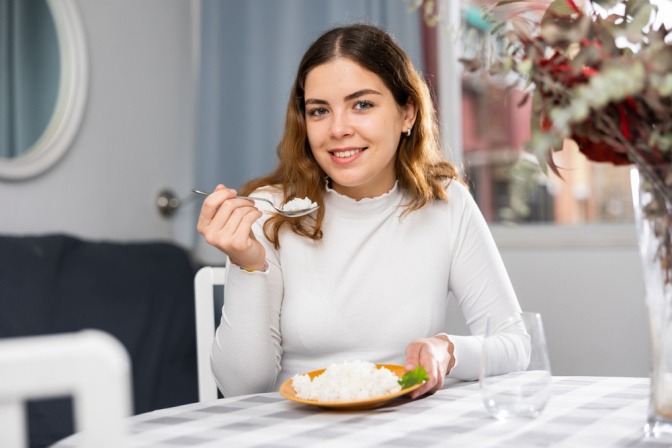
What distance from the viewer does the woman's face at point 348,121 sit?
1.67 metres

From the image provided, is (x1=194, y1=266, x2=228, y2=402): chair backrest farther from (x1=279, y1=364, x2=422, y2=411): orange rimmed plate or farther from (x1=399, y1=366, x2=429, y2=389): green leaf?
(x1=399, y1=366, x2=429, y2=389): green leaf

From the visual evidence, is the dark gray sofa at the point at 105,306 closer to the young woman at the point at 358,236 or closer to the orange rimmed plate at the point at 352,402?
the young woman at the point at 358,236

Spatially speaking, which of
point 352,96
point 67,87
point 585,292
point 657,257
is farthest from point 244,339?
point 67,87

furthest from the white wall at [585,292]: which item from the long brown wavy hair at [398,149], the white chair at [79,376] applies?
the white chair at [79,376]

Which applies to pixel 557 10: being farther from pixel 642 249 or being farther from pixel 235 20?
pixel 235 20

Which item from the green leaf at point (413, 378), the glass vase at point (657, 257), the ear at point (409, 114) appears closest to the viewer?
the glass vase at point (657, 257)

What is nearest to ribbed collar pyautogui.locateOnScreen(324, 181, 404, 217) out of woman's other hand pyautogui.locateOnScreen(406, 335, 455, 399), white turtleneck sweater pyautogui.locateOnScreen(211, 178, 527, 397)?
white turtleneck sweater pyautogui.locateOnScreen(211, 178, 527, 397)

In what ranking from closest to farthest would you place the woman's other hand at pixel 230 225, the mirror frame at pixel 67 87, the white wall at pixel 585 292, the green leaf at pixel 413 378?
the green leaf at pixel 413 378 < the woman's other hand at pixel 230 225 < the white wall at pixel 585 292 < the mirror frame at pixel 67 87

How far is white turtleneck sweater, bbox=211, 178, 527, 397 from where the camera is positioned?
A: 1.60 m

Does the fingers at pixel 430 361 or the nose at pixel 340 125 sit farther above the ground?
the nose at pixel 340 125

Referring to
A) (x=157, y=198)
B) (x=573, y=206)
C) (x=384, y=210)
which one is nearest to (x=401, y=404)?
(x=384, y=210)

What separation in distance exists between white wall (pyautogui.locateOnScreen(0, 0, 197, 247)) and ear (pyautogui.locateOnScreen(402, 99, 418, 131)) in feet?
4.56

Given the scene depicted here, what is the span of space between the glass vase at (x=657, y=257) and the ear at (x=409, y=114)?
95 cm

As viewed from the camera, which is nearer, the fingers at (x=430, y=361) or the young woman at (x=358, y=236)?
the fingers at (x=430, y=361)
